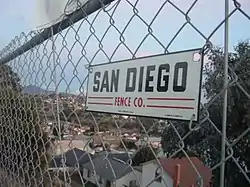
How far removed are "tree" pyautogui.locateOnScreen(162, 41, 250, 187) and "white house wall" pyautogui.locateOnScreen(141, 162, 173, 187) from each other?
93 mm

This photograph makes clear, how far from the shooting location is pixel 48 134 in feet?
4.97

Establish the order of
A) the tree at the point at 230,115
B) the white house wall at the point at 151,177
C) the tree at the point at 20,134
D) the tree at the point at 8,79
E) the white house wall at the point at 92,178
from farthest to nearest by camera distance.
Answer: the tree at the point at 8,79, the tree at the point at 20,134, the white house wall at the point at 92,178, the white house wall at the point at 151,177, the tree at the point at 230,115

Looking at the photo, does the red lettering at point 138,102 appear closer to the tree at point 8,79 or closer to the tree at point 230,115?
the tree at point 230,115

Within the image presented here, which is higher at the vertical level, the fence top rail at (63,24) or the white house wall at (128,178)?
the fence top rail at (63,24)

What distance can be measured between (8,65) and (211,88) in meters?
1.79

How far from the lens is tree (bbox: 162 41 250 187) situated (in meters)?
0.62

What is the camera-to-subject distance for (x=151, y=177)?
0.84 m

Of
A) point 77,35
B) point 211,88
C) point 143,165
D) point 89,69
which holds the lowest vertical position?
point 143,165

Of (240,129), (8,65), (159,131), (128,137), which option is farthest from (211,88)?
(8,65)

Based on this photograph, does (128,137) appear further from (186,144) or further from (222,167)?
(222,167)

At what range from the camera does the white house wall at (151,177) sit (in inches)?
30.9

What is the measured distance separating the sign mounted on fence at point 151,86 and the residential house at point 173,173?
0.30 feet

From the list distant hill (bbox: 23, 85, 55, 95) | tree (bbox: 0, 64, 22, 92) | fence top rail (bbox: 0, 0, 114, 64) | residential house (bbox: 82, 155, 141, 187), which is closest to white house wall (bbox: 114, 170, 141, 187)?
residential house (bbox: 82, 155, 141, 187)

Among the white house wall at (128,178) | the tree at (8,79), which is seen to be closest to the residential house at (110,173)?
the white house wall at (128,178)
